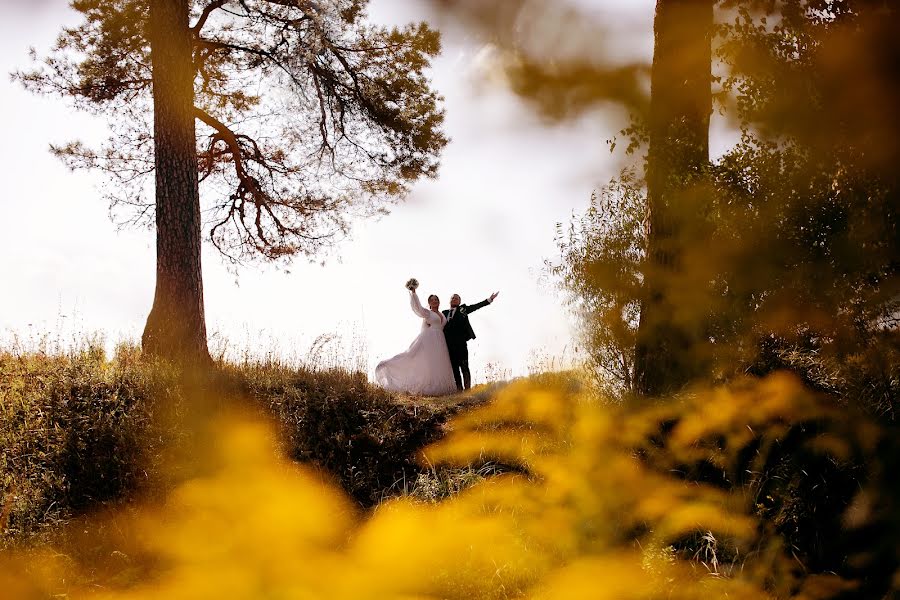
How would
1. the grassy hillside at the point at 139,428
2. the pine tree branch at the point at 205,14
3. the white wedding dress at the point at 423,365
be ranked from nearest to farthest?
the grassy hillside at the point at 139,428, the pine tree branch at the point at 205,14, the white wedding dress at the point at 423,365

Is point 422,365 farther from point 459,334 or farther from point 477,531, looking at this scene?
point 477,531

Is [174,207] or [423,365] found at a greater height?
[174,207]

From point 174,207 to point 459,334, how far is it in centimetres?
448

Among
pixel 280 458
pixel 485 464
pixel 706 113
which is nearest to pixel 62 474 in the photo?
pixel 280 458

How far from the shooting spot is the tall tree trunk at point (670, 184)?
624 centimetres

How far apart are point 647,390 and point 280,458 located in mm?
3591

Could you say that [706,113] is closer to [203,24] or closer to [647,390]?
[647,390]

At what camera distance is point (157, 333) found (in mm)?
8766

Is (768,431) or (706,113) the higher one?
(706,113)

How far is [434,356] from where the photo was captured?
1079 centimetres

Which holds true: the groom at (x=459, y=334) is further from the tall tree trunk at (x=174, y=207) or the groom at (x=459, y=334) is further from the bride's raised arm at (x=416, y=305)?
the tall tree trunk at (x=174, y=207)

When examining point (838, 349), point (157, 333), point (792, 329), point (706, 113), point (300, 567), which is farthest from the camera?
point (157, 333)

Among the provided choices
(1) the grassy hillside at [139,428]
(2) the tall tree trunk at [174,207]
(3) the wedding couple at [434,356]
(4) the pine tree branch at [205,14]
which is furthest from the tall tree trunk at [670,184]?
(4) the pine tree branch at [205,14]

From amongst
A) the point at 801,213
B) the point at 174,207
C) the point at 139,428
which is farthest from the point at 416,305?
the point at 801,213
